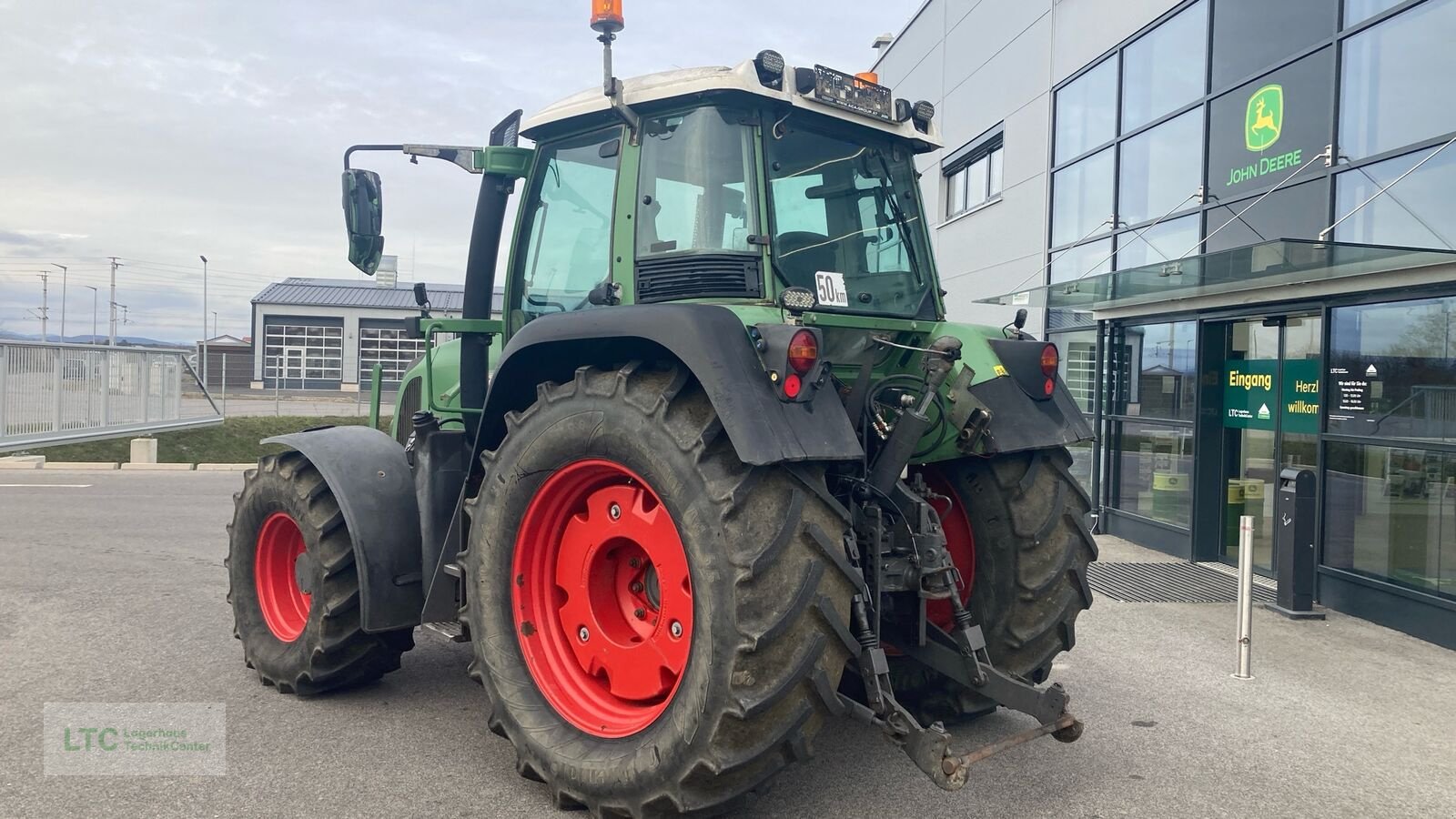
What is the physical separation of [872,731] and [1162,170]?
7.77 meters

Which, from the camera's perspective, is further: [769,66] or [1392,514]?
[1392,514]

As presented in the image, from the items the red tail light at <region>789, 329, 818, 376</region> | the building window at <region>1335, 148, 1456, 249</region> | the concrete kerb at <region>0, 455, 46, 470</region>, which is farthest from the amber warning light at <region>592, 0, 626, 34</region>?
the concrete kerb at <region>0, 455, 46, 470</region>

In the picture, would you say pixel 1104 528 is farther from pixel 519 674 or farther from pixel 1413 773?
pixel 519 674

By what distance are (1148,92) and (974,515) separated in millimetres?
7839

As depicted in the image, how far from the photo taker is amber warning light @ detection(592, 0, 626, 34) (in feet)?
12.1

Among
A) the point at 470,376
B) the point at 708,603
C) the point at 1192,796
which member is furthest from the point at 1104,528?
the point at 708,603

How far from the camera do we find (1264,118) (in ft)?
27.8

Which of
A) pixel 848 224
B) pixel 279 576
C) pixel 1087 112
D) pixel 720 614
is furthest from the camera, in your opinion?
pixel 1087 112

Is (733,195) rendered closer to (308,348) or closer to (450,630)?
(450,630)

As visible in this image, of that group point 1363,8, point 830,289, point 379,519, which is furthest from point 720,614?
point 1363,8

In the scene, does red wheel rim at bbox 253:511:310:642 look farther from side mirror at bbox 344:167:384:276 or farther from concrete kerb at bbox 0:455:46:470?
concrete kerb at bbox 0:455:46:470

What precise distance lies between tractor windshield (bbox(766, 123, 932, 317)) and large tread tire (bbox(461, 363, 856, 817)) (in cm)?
83

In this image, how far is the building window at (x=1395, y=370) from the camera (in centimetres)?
679

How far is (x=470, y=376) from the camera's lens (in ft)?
15.9
